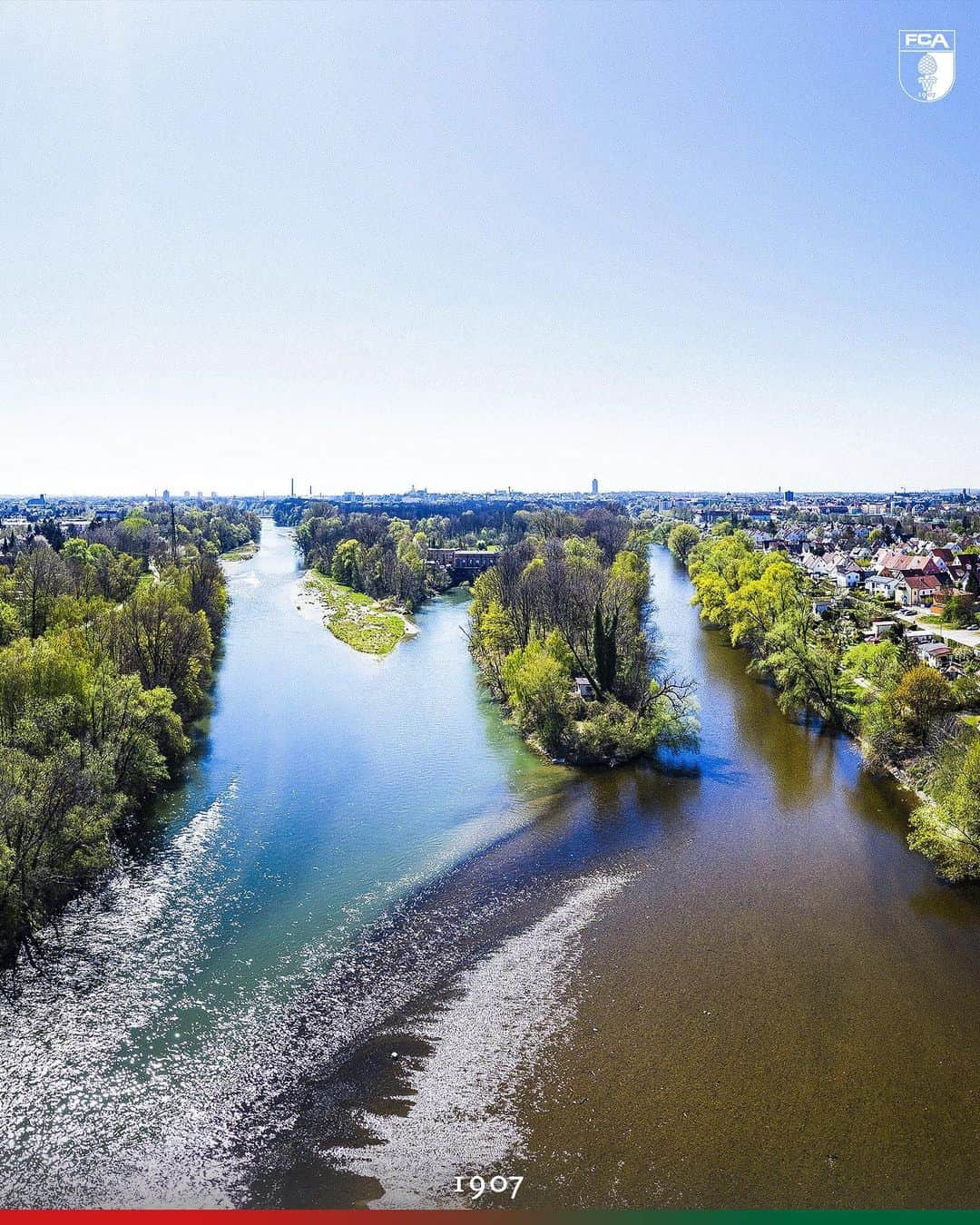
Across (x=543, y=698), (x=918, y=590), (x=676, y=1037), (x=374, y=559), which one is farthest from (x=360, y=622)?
(x=676, y=1037)

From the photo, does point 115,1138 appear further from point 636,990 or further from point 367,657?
point 367,657

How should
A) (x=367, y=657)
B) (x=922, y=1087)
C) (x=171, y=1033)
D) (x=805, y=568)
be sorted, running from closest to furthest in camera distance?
(x=922, y=1087) → (x=171, y=1033) → (x=367, y=657) → (x=805, y=568)

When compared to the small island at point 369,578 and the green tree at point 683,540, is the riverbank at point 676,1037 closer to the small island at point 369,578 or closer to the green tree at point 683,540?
the small island at point 369,578

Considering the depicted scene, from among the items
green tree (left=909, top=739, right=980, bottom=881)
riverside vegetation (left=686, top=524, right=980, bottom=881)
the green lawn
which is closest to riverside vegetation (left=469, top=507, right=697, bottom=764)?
riverside vegetation (left=686, top=524, right=980, bottom=881)

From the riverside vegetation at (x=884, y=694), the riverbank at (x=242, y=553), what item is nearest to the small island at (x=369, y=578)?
the riverbank at (x=242, y=553)

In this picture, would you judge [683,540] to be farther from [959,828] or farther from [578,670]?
[959,828]

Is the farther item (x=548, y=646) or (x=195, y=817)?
(x=548, y=646)

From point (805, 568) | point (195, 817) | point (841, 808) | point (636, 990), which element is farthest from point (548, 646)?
point (805, 568)
